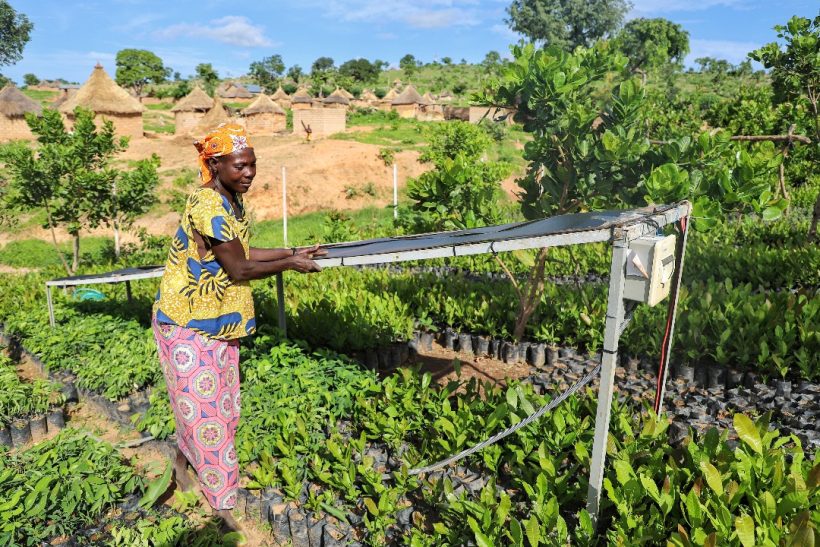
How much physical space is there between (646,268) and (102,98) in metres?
29.0

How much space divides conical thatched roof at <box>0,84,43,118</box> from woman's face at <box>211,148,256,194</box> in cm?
3045

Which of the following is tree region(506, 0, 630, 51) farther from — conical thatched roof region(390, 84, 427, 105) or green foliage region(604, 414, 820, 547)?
green foliage region(604, 414, 820, 547)

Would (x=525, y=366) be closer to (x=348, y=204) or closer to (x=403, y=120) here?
(x=348, y=204)

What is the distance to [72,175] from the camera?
8062mm

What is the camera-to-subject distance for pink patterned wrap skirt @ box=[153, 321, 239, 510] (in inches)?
113

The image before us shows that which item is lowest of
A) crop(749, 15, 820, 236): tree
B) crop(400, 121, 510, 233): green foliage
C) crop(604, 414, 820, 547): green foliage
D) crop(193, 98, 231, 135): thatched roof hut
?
crop(604, 414, 820, 547): green foliage

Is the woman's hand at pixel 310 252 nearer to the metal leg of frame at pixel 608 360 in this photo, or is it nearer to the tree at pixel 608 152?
the metal leg of frame at pixel 608 360

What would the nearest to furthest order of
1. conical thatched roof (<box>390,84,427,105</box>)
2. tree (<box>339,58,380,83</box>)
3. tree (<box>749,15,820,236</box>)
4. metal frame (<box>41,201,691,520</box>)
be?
metal frame (<box>41,201,691,520</box>)
tree (<box>749,15,820,236</box>)
conical thatched roof (<box>390,84,427,105</box>)
tree (<box>339,58,380,83</box>)

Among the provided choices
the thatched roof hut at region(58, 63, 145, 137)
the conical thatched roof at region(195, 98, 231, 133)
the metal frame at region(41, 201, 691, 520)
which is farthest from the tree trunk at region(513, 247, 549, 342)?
the thatched roof hut at region(58, 63, 145, 137)

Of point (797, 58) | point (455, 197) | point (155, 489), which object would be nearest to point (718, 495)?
point (155, 489)

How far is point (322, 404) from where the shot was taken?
3.85 m

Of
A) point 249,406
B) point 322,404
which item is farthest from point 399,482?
point 249,406

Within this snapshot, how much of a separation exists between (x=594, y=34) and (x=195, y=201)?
5743 centimetres

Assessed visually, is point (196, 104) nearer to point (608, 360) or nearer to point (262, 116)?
point (262, 116)
